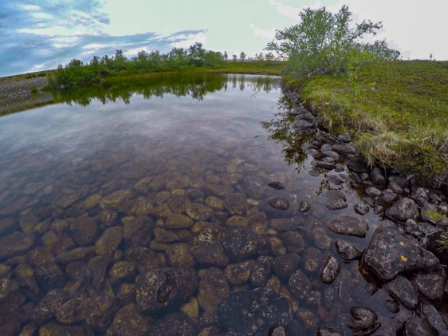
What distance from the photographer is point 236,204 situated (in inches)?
322

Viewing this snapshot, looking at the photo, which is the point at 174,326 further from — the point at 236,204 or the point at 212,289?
the point at 236,204

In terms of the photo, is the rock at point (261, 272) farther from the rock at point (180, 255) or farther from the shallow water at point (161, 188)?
the rock at point (180, 255)

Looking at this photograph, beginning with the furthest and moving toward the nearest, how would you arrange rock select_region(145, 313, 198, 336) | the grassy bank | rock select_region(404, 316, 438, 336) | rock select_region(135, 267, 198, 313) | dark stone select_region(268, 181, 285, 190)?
dark stone select_region(268, 181, 285, 190)
the grassy bank
rock select_region(135, 267, 198, 313)
rock select_region(145, 313, 198, 336)
rock select_region(404, 316, 438, 336)

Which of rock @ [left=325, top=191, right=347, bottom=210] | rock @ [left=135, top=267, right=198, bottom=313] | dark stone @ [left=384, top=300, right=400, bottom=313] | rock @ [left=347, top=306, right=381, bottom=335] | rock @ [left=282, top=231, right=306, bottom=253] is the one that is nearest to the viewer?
rock @ [left=347, top=306, right=381, bottom=335]

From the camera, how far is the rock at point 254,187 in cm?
877

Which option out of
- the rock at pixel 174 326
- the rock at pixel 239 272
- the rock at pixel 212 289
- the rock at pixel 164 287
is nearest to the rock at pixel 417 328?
the rock at pixel 239 272

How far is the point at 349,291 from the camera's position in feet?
16.6

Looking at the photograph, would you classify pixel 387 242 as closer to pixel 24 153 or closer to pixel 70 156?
pixel 70 156

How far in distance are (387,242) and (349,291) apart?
170 centimetres

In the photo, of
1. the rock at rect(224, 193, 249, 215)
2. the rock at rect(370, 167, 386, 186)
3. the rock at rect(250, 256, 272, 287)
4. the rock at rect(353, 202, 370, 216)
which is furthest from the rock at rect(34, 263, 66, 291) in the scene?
the rock at rect(370, 167, 386, 186)

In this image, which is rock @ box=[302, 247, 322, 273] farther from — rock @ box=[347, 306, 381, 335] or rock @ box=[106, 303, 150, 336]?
rock @ box=[106, 303, 150, 336]

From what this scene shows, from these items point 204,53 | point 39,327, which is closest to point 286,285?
point 39,327

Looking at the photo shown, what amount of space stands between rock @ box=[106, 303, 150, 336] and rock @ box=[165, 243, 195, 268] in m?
1.42

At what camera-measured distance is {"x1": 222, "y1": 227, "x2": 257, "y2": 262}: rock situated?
6.11m
